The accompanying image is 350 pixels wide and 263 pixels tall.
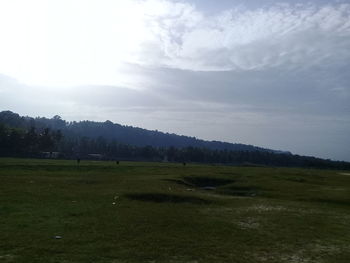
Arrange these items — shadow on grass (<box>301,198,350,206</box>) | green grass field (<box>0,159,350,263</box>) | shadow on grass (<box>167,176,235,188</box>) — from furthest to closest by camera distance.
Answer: shadow on grass (<box>167,176,235,188</box>) < shadow on grass (<box>301,198,350,206</box>) < green grass field (<box>0,159,350,263</box>)

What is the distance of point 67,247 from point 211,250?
816 cm

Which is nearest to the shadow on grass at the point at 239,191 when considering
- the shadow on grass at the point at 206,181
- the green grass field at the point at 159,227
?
the shadow on grass at the point at 206,181

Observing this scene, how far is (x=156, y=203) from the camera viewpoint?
40906mm

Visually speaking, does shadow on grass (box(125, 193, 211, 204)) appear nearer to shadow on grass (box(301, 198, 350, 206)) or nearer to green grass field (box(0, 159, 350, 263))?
green grass field (box(0, 159, 350, 263))

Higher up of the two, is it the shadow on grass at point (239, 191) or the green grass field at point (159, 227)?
the shadow on grass at point (239, 191)

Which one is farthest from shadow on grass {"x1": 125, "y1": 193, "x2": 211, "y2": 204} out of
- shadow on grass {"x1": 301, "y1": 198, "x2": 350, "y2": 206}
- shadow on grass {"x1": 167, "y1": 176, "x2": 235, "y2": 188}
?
shadow on grass {"x1": 167, "y1": 176, "x2": 235, "y2": 188}

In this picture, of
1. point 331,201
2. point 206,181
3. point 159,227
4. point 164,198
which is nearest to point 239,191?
point 206,181

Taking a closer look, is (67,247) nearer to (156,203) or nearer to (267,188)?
(156,203)

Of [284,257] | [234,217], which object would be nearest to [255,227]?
[234,217]

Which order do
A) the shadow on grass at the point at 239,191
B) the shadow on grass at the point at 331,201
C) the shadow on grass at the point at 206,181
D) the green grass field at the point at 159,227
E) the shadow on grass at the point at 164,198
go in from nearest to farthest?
the green grass field at the point at 159,227, the shadow on grass at the point at 164,198, the shadow on grass at the point at 331,201, the shadow on grass at the point at 239,191, the shadow on grass at the point at 206,181

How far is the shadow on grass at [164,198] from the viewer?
43219 millimetres

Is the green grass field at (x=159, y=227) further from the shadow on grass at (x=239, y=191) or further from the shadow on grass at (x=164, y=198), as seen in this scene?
the shadow on grass at (x=239, y=191)

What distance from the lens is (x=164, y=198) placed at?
44125 mm

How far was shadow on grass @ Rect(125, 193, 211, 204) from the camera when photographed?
4322 cm
